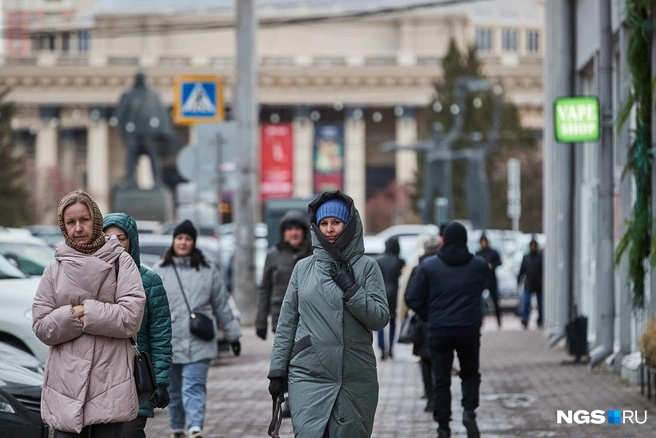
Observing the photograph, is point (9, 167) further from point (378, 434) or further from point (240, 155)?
point (378, 434)

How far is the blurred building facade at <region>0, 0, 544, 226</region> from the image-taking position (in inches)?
4043

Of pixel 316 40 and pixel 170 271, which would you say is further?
pixel 316 40

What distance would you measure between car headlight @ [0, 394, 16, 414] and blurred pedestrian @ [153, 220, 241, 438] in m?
2.07

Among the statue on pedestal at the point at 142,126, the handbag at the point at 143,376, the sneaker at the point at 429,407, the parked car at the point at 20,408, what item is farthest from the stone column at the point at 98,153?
the handbag at the point at 143,376

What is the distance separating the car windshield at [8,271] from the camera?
14039 mm

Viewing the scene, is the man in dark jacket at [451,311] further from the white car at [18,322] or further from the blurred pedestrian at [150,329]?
the white car at [18,322]

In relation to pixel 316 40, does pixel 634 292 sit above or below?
below

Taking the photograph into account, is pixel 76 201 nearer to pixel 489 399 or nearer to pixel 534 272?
pixel 489 399

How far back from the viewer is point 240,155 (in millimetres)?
26547

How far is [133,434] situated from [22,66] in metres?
97.1

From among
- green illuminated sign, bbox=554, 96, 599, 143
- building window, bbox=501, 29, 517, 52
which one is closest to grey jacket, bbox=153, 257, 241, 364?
green illuminated sign, bbox=554, 96, 599, 143

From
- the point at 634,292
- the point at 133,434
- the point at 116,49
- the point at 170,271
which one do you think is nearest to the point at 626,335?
the point at 634,292

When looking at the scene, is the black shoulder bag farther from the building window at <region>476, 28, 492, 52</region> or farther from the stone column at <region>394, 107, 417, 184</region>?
the building window at <region>476, 28, 492, 52</region>

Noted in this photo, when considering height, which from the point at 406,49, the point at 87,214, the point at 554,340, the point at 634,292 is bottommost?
the point at 554,340
